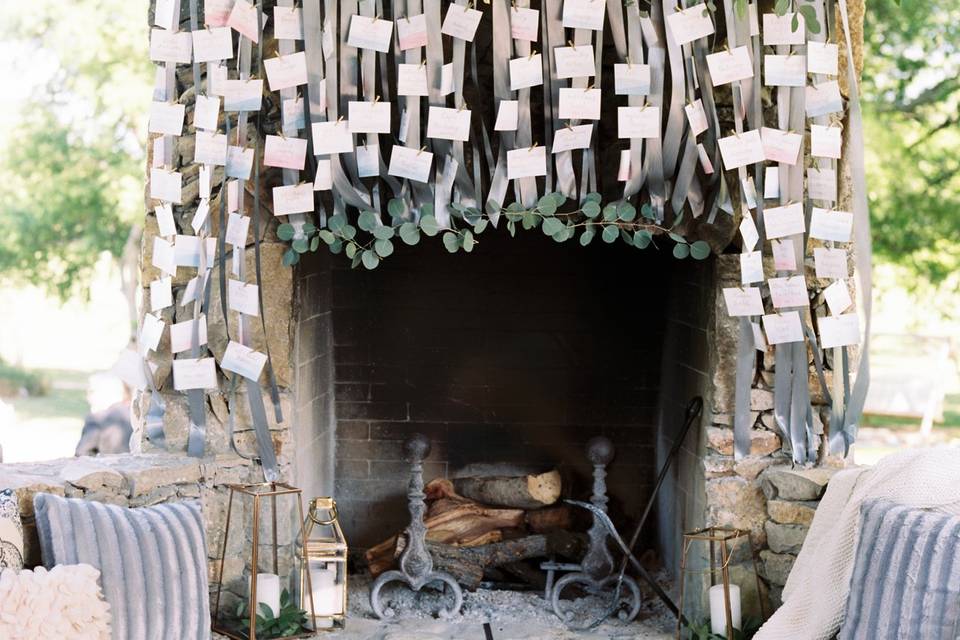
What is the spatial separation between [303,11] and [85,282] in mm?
8645

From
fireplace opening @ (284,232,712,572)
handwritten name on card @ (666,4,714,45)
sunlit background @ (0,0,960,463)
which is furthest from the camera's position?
sunlit background @ (0,0,960,463)

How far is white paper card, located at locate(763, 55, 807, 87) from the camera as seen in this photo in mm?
3426

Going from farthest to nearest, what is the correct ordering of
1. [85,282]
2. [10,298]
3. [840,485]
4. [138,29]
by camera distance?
[10,298]
[85,282]
[138,29]
[840,485]

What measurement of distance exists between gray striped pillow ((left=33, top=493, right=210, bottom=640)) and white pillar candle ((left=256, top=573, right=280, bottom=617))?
43cm

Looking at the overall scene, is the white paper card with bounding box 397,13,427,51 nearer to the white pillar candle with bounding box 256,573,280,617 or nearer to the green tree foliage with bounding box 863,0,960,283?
the white pillar candle with bounding box 256,573,280,617

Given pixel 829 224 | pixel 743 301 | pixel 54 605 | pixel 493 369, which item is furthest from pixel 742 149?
pixel 54 605

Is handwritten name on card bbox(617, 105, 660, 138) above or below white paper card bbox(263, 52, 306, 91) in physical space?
below

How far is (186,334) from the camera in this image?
3.63 metres

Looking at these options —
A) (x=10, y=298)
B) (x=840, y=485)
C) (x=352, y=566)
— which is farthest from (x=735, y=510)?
(x=10, y=298)

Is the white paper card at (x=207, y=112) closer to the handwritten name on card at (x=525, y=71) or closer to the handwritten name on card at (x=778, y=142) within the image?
the handwritten name on card at (x=525, y=71)

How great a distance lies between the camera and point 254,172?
354cm

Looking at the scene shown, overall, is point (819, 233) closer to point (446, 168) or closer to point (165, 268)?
point (446, 168)

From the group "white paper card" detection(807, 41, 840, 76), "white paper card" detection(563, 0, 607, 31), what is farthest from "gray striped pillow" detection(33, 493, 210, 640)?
"white paper card" detection(807, 41, 840, 76)

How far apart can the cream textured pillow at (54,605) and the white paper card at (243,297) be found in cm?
98
